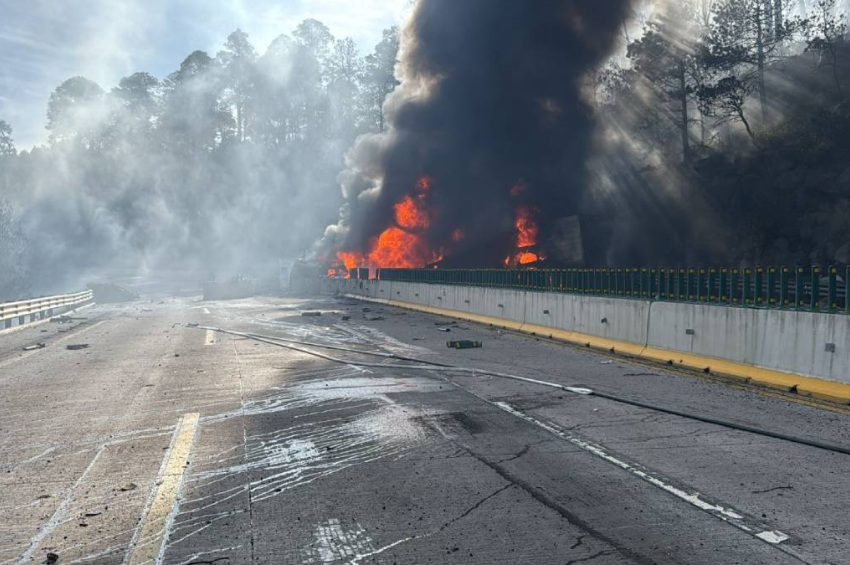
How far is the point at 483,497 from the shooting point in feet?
18.5

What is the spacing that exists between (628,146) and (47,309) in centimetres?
3905

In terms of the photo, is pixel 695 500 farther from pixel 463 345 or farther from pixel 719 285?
pixel 463 345

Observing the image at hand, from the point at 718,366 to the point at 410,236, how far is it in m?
36.8

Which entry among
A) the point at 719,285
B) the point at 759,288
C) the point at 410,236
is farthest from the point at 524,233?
the point at 759,288

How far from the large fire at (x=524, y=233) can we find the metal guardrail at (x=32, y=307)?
80.9 ft

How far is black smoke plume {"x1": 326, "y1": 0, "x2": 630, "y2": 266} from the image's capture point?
44.7m

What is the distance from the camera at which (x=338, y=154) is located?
321ft

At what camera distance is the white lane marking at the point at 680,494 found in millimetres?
4816

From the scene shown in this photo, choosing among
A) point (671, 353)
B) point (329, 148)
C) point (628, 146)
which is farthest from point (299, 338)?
point (329, 148)

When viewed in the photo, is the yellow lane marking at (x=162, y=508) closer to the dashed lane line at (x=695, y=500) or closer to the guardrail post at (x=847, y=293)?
the dashed lane line at (x=695, y=500)

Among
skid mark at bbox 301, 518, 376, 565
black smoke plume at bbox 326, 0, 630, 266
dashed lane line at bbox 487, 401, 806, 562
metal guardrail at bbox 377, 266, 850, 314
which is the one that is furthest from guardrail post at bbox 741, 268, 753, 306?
black smoke plume at bbox 326, 0, 630, 266

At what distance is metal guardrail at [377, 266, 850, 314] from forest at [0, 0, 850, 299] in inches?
879

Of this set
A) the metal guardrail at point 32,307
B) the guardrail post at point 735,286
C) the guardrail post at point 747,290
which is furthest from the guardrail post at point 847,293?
the metal guardrail at point 32,307

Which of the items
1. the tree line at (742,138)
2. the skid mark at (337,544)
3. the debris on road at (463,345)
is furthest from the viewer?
the tree line at (742,138)
